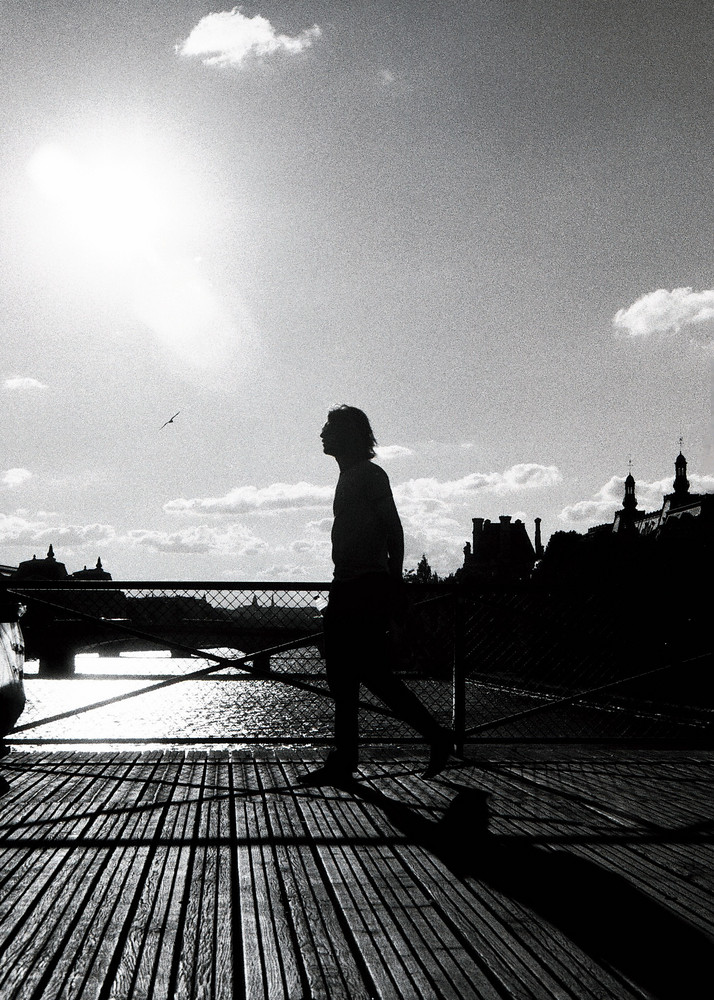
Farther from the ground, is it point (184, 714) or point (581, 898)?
point (581, 898)

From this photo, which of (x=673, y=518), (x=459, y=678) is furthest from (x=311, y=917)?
(x=673, y=518)

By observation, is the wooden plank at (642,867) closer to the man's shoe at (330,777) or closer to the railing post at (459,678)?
the man's shoe at (330,777)

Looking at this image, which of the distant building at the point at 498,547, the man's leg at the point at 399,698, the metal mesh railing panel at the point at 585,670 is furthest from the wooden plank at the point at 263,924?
the distant building at the point at 498,547

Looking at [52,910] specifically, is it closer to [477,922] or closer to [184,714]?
[477,922]

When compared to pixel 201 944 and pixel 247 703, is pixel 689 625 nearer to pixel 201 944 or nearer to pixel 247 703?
pixel 247 703

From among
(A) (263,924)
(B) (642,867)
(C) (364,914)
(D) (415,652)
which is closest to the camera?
(A) (263,924)

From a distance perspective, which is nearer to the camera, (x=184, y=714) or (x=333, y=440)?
(x=333, y=440)

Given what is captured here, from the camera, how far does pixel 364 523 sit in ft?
17.6

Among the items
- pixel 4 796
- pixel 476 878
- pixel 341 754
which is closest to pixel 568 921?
pixel 476 878

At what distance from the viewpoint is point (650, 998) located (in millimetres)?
2457

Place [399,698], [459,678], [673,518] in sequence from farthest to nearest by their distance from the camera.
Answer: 1. [673,518]
2. [459,678]
3. [399,698]

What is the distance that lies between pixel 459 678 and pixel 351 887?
3459 mm

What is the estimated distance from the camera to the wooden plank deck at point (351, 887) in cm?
261

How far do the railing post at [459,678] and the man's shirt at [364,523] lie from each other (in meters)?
1.62
